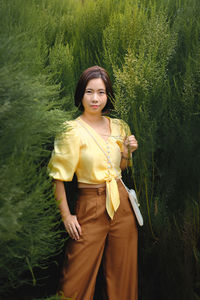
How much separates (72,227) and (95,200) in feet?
0.48

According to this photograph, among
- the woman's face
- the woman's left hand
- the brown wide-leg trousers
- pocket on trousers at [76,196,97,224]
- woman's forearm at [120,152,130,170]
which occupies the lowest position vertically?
the brown wide-leg trousers

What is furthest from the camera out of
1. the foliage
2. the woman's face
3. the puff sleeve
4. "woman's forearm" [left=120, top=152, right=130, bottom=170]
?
"woman's forearm" [left=120, top=152, right=130, bottom=170]

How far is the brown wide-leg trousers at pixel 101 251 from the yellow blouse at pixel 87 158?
0.16ft

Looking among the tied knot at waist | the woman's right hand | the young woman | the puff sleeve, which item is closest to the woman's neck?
the young woman

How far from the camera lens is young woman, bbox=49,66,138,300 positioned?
4.15 feet

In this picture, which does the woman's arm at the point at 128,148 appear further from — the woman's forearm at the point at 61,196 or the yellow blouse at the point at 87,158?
the woman's forearm at the point at 61,196

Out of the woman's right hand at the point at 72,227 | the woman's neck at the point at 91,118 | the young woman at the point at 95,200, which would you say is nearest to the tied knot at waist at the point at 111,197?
the young woman at the point at 95,200

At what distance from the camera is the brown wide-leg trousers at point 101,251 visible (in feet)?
4.15

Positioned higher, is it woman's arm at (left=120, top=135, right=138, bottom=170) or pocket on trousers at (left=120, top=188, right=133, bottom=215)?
woman's arm at (left=120, top=135, right=138, bottom=170)

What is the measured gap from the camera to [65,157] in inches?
49.1

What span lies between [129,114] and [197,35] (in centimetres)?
63

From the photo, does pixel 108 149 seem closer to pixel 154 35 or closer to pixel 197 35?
pixel 154 35

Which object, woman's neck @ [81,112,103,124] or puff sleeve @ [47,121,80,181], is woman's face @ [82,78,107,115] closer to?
woman's neck @ [81,112,103,124]

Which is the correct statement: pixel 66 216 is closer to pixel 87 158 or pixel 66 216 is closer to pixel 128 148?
pixel 87 158
